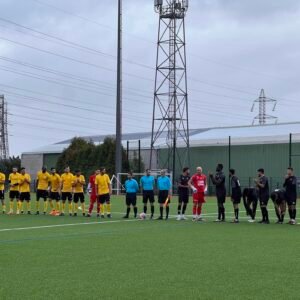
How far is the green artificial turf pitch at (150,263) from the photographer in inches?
345

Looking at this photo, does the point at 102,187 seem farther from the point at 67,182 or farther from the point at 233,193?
the point at 233,193

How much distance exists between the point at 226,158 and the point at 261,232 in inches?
1770

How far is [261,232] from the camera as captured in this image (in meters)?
18.1

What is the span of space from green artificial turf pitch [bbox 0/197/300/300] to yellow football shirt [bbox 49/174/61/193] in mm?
7820

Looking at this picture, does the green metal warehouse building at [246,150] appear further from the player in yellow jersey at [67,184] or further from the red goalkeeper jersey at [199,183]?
the red goalkeeper jersey at [199,183]

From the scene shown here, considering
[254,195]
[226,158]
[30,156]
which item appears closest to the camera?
[254,195]

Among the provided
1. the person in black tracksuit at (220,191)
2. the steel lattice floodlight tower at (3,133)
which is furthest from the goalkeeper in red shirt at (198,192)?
the steel lattice floodlight tower at (3,133)

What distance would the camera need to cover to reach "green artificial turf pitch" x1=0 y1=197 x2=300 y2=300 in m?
8.77

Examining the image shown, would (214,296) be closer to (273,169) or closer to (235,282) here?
(235,282)

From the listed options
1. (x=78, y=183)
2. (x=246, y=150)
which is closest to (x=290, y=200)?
(x=78, y=183)

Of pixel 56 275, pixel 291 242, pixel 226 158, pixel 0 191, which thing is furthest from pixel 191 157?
pixel 56 275

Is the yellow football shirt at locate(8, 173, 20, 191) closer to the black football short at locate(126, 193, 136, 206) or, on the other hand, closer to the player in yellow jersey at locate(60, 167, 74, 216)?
the player in yellow jersey at locate(60, 167, 74, 216)

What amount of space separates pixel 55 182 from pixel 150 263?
16247mm

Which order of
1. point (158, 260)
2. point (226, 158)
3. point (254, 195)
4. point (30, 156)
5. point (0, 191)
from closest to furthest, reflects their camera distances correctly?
point (158, 260) < point (254, 195) < point (0, 191) < point (226, 158) < point (30, 156)
